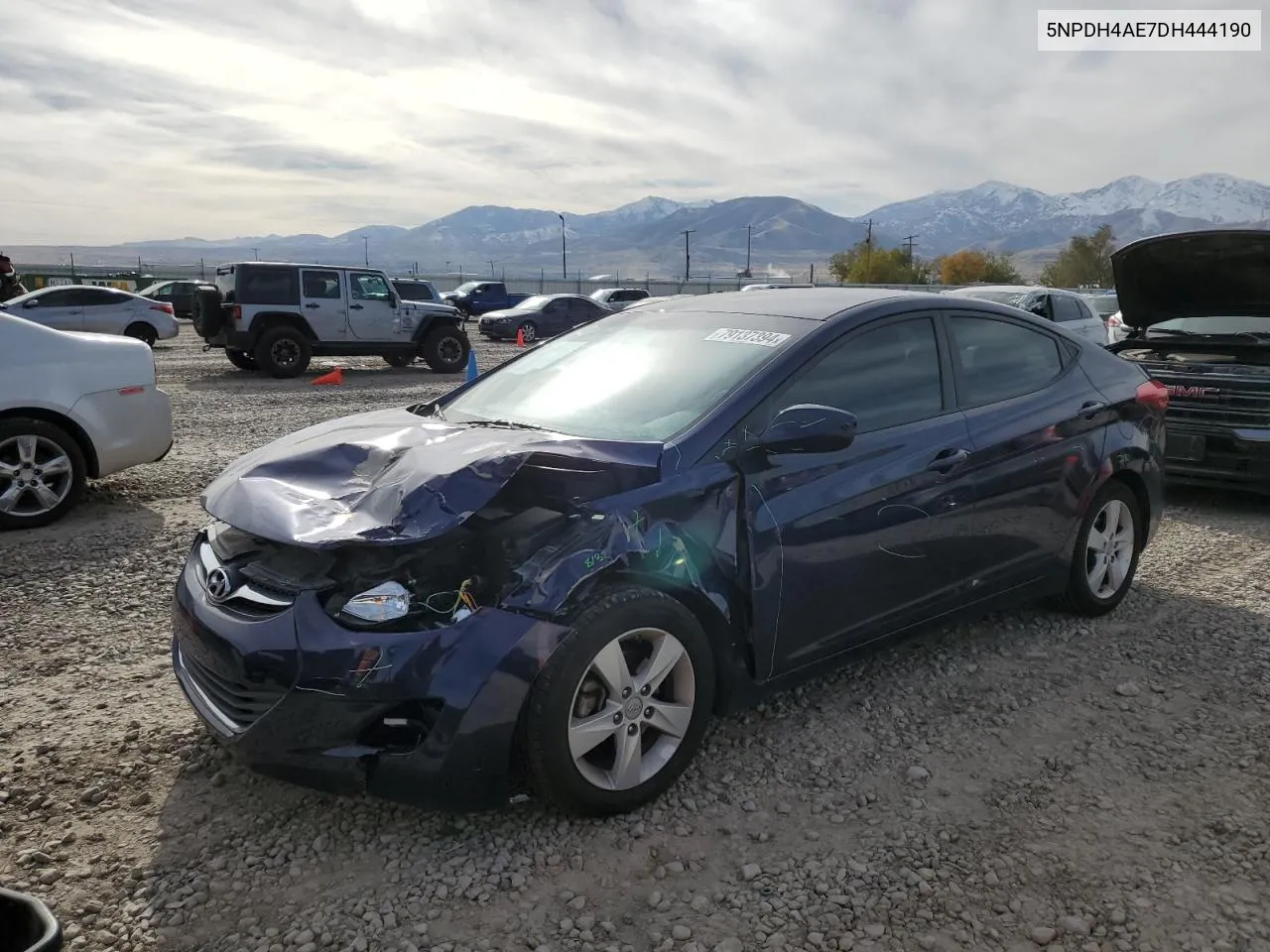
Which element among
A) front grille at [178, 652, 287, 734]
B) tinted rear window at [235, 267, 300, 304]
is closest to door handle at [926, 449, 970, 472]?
front grille at [178, 652, 287, 734]

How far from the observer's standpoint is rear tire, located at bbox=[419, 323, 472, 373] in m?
17.0

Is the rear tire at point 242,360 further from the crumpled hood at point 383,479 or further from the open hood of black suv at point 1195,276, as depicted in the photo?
the crumpled hood at point 383,479

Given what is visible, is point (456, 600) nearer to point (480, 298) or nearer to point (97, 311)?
point (97, 311)

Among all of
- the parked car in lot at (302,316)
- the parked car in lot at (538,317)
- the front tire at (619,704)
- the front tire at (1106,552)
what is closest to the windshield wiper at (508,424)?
the front tire at (619,704)

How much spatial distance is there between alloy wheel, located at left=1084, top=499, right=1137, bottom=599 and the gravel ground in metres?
0.32

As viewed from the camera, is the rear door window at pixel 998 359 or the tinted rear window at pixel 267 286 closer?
the rear door window at pixel 998 359

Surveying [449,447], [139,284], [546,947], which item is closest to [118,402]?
[449,447]

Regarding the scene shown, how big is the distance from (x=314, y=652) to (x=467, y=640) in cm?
42

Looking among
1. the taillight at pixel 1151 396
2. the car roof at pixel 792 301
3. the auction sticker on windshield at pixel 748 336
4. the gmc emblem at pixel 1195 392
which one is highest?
the car roof at pixel 792 301

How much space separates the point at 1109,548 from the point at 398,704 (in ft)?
11.6

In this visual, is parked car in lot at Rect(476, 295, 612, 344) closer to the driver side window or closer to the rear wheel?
the rear wheel

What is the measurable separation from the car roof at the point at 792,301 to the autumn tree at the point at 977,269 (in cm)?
8487

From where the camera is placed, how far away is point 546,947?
7.74 feet

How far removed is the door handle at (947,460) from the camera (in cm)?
357
